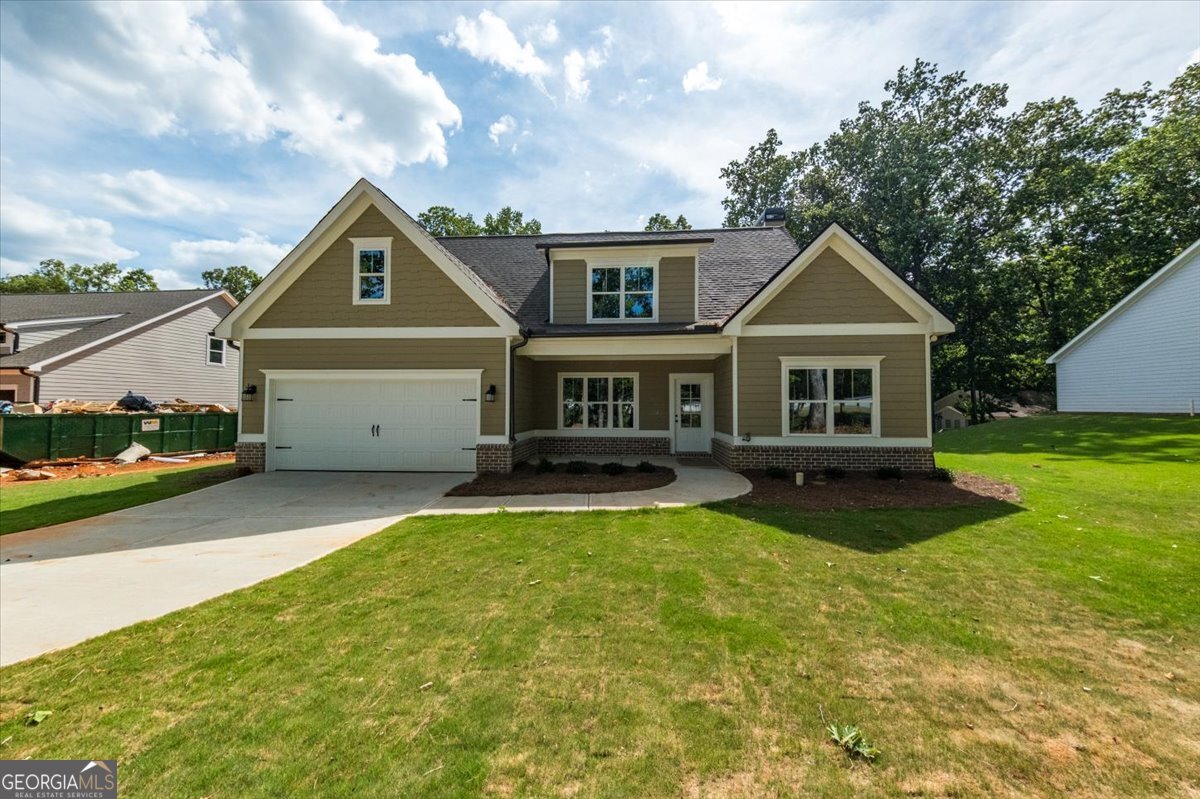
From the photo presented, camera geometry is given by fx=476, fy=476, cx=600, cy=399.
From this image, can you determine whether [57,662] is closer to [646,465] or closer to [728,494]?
[728,494]

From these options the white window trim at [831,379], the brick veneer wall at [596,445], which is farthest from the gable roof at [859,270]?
the brick veneer wall at [596,445]

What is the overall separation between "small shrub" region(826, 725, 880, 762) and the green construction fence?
20388 millimetres

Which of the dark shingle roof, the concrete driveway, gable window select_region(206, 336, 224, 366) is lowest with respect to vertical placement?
the concrete driveway

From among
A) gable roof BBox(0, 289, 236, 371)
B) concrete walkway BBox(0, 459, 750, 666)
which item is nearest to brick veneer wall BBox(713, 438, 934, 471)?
concrete walkway BBox(0, 459, 750, 666)

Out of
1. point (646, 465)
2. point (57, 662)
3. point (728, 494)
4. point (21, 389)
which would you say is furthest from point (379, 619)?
point (21, 389)

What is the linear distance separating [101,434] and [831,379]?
69.1ft

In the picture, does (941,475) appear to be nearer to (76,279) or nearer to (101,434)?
(101,434)

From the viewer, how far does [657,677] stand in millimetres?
3221

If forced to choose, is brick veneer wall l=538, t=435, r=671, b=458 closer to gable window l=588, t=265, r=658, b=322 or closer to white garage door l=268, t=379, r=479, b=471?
white garage door l=268, t=379, r=479, b=471

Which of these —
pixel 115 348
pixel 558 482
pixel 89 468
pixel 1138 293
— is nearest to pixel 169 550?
pixel 558 482

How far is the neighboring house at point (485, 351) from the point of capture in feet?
35.4

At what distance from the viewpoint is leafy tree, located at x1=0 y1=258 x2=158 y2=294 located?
41250 millimetres

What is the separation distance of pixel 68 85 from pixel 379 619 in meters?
13.5

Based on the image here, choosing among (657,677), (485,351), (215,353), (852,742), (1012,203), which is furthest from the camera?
(1012,203)
